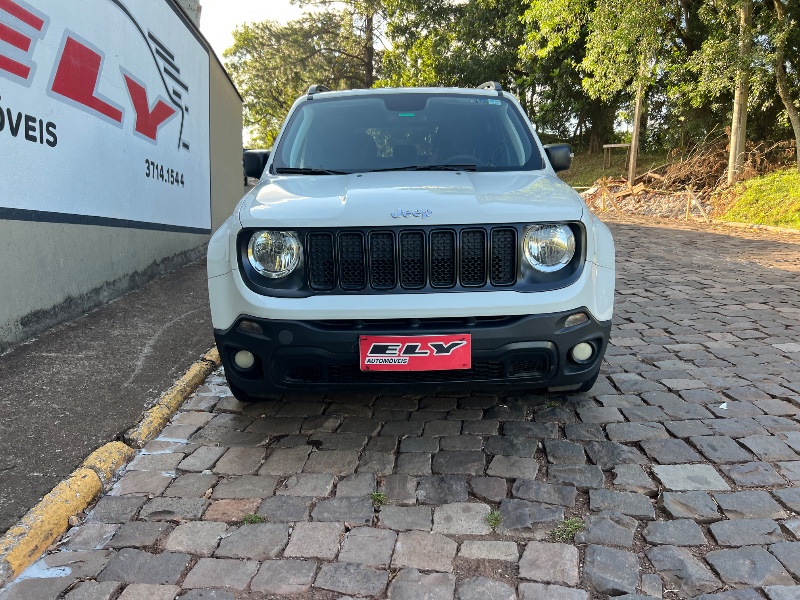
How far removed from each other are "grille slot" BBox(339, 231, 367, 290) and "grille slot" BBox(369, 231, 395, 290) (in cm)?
5

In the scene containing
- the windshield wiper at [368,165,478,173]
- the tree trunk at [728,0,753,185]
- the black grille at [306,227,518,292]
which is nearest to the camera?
the black grille at [306,227,518,292]

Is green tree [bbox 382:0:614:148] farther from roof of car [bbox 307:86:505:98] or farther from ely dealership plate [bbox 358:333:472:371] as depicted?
ely dealership plate [bbox 358:333:472:371]

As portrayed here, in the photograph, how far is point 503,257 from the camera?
3164 mm

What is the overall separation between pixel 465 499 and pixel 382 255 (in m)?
1.20

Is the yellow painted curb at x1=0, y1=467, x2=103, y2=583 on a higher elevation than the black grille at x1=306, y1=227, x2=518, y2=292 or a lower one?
lower

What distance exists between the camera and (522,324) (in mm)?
3074

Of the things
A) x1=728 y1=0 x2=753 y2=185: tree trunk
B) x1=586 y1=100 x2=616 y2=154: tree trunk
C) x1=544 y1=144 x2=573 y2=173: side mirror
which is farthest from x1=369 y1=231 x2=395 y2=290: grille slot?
x1=586 y1=100 x2=616 y2=154: tree trunk

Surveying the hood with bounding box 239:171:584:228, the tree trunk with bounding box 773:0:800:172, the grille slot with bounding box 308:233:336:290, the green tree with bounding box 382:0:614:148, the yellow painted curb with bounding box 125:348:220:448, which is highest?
the green tree with bounding box 382:0:614:148

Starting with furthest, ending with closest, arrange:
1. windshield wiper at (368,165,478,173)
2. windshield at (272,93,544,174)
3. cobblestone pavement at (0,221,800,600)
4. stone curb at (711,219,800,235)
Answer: stone curb at (711,219,800,235), windshield at (272,93,544,174), windshield wiper at (368,165,478,173), cobblestone pavement at (0,221,800,600)

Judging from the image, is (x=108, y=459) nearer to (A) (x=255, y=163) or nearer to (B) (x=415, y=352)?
(B) (x=415, y=352)

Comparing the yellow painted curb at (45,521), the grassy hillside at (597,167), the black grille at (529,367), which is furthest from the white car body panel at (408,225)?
the grassy hillside at (597,167)

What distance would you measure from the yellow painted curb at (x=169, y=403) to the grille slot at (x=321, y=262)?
4.32 ft

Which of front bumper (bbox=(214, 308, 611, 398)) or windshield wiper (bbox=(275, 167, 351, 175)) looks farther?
windshield wiper (bbox=(275, 167, 351, 175))

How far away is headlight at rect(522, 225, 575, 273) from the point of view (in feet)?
10.4
